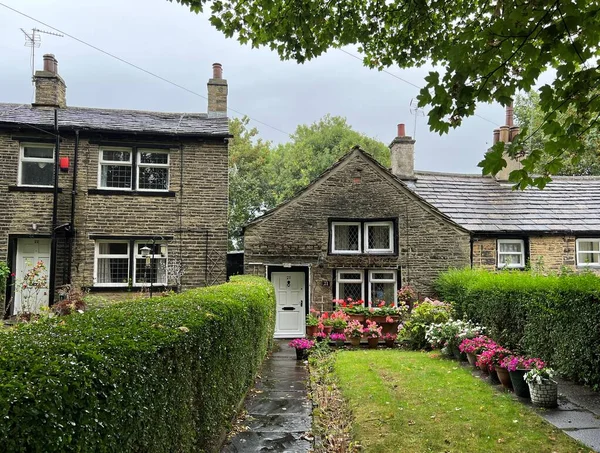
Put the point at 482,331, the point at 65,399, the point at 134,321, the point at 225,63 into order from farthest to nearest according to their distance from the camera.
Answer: the point at 225,63 < the point at 482,331 < the point at 134,321 < the point at 65,399

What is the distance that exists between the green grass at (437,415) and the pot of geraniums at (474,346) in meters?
0.49

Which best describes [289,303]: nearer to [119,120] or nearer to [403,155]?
[403,155]

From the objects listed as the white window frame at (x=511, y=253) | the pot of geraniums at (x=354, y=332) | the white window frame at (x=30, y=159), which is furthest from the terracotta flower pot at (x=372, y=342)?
the white window frame at (x=30, y=159)

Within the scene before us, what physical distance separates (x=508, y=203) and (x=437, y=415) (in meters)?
14.8

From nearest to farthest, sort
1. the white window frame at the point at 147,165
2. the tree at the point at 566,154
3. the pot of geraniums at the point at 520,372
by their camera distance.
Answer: the pot of geraniums at the point at 520,372
the white window frame at the point at 147,165
the tree at the point at 566,154

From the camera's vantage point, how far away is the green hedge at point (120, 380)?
177 centimetres

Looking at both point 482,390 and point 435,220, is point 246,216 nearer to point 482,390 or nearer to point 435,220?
point 435,220

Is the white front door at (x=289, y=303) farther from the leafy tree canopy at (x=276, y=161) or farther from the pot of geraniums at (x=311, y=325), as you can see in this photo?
the leafy tree canopy at (x=276, y=161)

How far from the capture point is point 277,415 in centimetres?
686

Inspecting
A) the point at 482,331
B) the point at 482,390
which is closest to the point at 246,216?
the point at 482,331

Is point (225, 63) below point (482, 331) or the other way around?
the other way around

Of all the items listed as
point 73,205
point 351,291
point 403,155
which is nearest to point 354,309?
point 351,291

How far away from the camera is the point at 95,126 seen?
15289 millimetres

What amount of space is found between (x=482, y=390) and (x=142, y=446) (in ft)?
23.9
